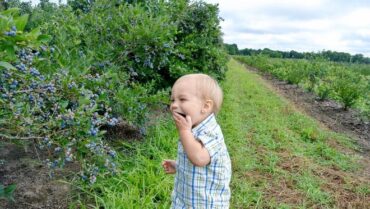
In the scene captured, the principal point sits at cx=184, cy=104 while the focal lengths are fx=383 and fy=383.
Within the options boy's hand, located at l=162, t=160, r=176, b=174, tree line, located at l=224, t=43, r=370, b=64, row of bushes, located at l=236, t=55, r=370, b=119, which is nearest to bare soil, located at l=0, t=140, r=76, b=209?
boy's hand, located at l=162, t=160, r=176, b=174

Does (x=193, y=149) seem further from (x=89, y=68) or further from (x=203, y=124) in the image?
(x=89, y=68)

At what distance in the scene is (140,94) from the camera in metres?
4.32

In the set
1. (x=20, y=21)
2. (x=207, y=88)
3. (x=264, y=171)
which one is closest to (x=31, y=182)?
(x=207, y=88)

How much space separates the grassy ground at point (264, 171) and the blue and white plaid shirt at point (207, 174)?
1168 millimetres

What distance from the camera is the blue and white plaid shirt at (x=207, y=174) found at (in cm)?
193

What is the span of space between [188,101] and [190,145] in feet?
0.75

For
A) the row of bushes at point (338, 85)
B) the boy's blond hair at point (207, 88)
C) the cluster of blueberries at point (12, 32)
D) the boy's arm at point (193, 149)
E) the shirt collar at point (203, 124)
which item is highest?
the cluster of blueberries at point (12, 32)

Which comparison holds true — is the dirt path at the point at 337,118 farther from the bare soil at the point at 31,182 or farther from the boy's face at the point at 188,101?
the boy's face at the point at 188,101

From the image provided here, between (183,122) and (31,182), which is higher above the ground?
(183,122)

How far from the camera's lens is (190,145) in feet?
6.04

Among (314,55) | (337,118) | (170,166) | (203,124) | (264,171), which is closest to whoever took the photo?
(203,124)

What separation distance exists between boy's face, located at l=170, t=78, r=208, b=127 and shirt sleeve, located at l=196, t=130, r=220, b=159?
10cm

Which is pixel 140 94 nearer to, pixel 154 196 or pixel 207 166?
pixel 154 196

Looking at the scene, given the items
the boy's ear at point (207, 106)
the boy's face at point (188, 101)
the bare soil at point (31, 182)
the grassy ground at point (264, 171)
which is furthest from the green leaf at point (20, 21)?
the grassy ground at point (264, 171)
